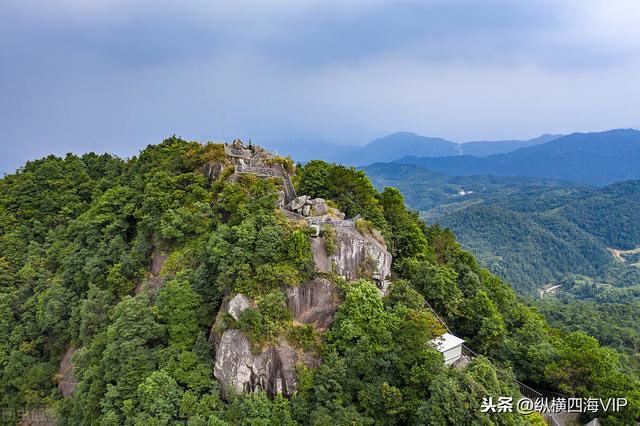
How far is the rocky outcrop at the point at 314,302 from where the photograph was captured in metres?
21.2

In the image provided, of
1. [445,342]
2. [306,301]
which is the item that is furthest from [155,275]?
[445,342]

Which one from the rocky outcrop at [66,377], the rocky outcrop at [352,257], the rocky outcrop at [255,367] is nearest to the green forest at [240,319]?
the rocky outcrop at [66,377]

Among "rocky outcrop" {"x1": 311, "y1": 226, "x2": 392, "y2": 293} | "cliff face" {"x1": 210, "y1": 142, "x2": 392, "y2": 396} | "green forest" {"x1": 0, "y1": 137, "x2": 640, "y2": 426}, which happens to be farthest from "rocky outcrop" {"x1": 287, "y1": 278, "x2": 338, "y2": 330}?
"rocky outcrop" {"x1": 311, "y1": 226, "x2": 392, "y2": 293}

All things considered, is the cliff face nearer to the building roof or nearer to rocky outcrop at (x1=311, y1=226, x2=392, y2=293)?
rocky outcrop at (x1=311, y1=226, x2=392, y2=293)

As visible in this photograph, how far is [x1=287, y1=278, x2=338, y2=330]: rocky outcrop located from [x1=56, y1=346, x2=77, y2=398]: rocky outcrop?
18.3m

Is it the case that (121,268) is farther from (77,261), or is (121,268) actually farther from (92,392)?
(92,392)

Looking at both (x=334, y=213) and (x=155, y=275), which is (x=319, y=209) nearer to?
(x=334, y=213)

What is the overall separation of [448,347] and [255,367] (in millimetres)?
10729

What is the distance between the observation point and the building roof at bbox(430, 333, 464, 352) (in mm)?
20203

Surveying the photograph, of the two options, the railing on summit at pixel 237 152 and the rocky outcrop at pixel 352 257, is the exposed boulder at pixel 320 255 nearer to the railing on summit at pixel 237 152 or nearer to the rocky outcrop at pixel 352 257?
the rocky outcrop at pixel 352 257

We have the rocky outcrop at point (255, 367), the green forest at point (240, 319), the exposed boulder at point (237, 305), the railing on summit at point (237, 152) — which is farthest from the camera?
the railing on summit at point (237, 152)

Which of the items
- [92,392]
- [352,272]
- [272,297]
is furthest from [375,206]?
[92,392]

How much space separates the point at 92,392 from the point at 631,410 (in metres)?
30.0

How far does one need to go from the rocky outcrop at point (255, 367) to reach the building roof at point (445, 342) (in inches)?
307
